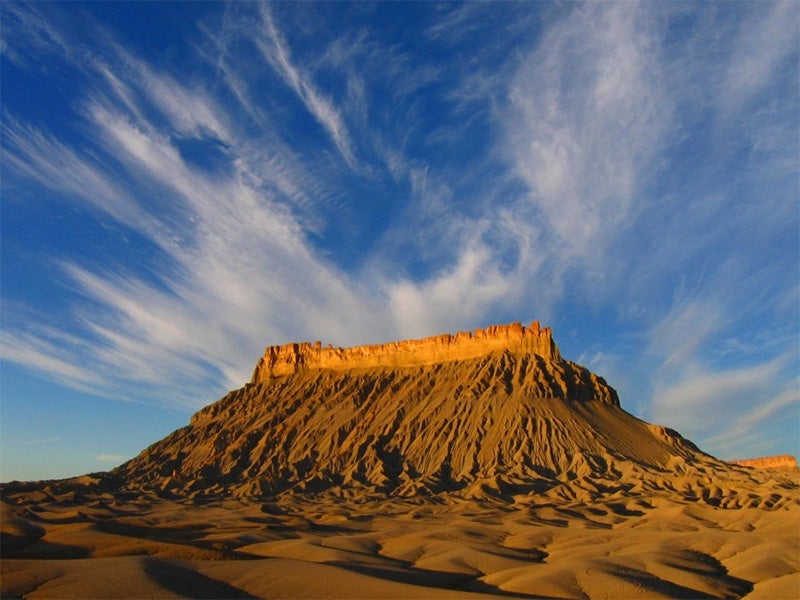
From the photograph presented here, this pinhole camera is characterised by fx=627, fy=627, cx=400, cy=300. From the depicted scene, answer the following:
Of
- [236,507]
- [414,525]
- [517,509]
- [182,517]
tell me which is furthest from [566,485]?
[182,517]

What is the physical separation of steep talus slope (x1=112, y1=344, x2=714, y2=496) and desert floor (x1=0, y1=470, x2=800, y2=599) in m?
11.6

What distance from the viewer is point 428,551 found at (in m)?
28.4

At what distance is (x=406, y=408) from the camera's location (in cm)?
8525

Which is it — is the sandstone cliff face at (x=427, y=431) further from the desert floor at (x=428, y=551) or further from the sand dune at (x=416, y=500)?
the desert floor at (x=428, y=551)

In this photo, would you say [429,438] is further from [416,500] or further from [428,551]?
[428,551]

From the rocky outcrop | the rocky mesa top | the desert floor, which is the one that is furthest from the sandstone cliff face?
the rocky outcrop

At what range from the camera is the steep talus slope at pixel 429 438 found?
226 ft

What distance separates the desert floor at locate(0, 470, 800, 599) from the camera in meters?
17.6

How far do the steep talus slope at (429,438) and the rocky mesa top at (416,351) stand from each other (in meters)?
2.13

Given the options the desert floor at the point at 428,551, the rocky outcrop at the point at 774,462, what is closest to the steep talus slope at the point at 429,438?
the desert floor at the point at 428,551

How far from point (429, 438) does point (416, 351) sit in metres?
22.3

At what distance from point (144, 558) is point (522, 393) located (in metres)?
64.9

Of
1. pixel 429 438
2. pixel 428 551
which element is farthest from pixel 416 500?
pixel 428 551

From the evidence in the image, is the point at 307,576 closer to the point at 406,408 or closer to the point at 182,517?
the point at 182,517
